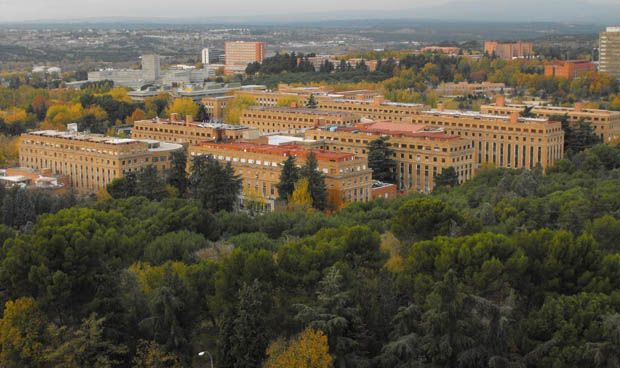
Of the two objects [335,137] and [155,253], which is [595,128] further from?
[155,253]

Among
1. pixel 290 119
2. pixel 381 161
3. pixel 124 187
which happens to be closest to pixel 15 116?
pixel 290 119

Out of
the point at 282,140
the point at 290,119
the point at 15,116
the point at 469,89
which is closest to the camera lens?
the point at 282,140

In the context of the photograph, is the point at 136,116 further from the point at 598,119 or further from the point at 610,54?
the point at 610,54

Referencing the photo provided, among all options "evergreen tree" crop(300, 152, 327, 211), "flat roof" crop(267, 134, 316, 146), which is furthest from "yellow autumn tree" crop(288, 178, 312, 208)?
"flat roof" crop(267, 134, 316, 146)

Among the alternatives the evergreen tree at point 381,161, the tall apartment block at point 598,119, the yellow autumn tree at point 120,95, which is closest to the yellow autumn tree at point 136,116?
the yellow autumn tree at point 120,95

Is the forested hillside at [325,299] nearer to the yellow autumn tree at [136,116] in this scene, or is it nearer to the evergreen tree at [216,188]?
the evergreen tree at [216,188]

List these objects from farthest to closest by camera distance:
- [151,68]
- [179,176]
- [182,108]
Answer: [151,68] → [182,108] → [179,176]

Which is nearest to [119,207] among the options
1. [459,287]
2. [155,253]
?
[155,253]
